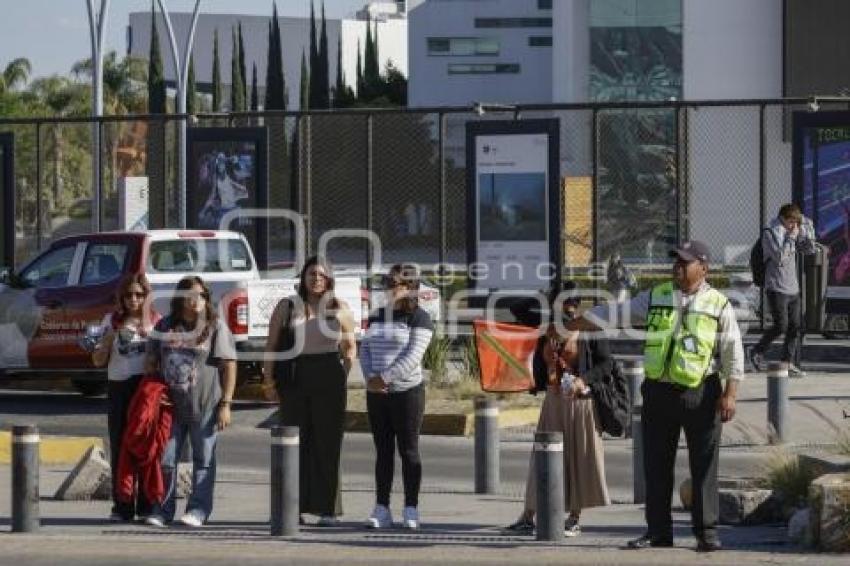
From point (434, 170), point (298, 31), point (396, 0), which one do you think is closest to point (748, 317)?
point (434, 170)

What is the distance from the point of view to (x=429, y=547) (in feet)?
41.1

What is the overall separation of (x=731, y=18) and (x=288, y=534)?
65.8 metres

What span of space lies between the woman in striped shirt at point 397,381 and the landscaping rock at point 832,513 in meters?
2.66

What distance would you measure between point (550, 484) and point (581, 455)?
54 centimetres

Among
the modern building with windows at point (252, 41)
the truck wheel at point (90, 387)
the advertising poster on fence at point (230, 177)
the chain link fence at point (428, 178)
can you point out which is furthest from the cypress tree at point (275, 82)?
the truck wheel at point (90, 387)

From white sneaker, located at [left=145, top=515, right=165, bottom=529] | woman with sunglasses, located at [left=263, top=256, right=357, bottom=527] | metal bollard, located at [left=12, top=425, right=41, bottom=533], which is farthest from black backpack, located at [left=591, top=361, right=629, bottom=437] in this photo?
metal bollard, located at [left=12, top=425, right=41, bottom=533]

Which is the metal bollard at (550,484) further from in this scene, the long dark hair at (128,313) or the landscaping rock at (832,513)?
the long dark hair at (128,313)

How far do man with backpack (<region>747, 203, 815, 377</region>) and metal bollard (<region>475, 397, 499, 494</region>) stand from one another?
766 centimetres

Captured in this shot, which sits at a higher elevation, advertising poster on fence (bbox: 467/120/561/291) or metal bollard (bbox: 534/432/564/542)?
advertising poster on fence (bbox: 467/120/561/291)

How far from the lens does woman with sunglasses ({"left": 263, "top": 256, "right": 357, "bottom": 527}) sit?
43.8ft

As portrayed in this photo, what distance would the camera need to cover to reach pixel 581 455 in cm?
1282

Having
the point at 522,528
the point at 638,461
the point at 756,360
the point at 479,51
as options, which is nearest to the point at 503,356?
the point at 756,360

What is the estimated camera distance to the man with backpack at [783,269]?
22156mm

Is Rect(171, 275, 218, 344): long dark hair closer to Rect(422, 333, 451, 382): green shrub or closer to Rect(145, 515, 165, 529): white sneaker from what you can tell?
Rect(145, 515, 165, 529): white sneaker
